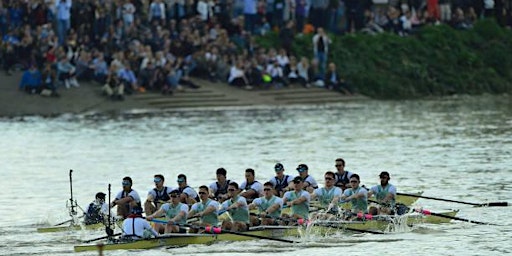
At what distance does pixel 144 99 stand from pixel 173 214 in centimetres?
2336

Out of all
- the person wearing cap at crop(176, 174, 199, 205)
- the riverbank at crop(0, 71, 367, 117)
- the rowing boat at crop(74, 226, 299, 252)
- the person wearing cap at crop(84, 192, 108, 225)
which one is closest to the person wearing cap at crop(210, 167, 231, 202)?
the person wearing cap at crop(176, 174, 199, 205)

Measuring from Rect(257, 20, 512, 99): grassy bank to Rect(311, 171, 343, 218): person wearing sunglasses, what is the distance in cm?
2645

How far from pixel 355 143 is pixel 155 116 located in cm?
787

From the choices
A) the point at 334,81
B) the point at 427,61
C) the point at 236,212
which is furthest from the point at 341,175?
the point at 427,61

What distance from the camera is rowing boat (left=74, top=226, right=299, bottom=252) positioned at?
30.9 metres

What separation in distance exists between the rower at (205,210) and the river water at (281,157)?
0.70 meters

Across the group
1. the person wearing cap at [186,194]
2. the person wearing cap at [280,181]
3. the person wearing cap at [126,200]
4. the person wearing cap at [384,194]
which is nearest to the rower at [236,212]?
the person wearing cap at [186,194]

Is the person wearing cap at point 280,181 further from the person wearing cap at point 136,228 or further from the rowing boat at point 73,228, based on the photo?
the person wearing cap at point 136,228

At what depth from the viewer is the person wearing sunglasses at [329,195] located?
33625mm

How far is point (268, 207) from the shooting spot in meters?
32.9

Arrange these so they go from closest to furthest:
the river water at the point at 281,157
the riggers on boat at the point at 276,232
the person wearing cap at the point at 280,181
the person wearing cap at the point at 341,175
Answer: the riggers on boat at the point at 276,232 < the river water at the point at 281,157 < the person wearing cap at the point at 280,181 < the person wearing cap at the point at 341,175

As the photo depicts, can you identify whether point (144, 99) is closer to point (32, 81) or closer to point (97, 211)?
point (32, 81)

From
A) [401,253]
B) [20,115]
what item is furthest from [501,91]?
[401,253]

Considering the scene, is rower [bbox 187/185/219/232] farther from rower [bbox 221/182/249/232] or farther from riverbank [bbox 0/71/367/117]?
riverbank [bbox 0/71/367/117]
